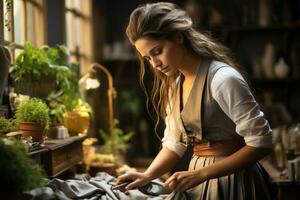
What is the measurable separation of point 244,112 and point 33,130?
1.09 m

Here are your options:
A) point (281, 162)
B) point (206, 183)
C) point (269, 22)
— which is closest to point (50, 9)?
point (281, 162)

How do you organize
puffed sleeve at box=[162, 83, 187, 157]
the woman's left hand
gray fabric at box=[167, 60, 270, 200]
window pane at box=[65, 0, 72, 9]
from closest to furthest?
the woman's left hand < gray fabric at box=[167, 60, 270, 200] < puffed sleeve at box=[162, 83, 187, 157] < window pane at box=[65, 0, 72, 9]

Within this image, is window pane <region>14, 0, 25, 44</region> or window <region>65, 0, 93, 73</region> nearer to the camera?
window pane <region>14, 0, 25, 44</region>

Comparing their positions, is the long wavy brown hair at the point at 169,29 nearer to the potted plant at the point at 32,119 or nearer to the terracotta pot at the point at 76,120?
the potted plant at the point at 32,119

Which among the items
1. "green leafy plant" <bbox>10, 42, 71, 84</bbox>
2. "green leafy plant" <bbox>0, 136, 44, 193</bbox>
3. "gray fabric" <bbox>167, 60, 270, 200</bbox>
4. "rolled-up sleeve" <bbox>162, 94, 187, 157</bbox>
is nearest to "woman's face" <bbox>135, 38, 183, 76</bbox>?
"gray fabric" <bbox>167, 60, 270, 200</bbox>

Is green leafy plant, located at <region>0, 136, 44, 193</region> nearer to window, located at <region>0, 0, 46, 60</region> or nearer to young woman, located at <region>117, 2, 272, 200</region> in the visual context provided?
young woman, located at <region>117, 2, 272, 200</region>

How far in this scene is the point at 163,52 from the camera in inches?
81.4

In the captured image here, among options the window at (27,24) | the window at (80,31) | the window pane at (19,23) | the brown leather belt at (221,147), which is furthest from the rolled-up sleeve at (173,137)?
the window at (80,31)

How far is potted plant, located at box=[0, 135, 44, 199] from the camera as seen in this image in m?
1.67

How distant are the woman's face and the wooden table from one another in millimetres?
667

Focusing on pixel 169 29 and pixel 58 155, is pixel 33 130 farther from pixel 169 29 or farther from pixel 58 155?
pixel 169 29

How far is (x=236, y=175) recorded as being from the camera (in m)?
2.06

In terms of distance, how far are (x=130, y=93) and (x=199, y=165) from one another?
456cm

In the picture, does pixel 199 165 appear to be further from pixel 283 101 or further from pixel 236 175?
pixel 283 101
